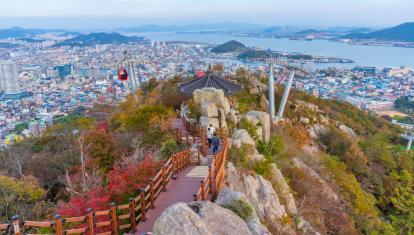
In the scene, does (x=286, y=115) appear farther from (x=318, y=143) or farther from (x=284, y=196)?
(x=284, y=196)

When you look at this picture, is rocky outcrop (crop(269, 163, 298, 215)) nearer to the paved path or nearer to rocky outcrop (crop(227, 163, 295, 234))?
rocky outcrop (crop(227, 163, 295, 234))

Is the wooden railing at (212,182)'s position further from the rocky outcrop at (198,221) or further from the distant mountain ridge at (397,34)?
the distant mountain ridge at (397,34)

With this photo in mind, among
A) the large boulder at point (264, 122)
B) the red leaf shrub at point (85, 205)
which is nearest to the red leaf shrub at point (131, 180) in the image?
the red leaf shrub at point (85, 205)

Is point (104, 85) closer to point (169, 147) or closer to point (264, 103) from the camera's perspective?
point (264, 103)

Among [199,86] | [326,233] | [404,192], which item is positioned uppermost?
[199,86]

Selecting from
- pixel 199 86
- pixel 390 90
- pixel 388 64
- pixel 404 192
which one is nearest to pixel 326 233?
pixel 199 86

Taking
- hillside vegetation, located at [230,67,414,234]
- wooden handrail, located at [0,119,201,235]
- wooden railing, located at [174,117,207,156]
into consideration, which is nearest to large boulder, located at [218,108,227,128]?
wooden railing, located at [174,117,207,156]
